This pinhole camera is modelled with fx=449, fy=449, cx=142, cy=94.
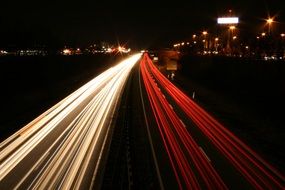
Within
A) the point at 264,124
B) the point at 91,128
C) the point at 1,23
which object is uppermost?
the point at 1,23

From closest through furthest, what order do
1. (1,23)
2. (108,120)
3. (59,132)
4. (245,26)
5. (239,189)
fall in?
(239,189)
(59,132)
(108,120)
(1,23)
(245,26)

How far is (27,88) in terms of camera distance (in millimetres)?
49719

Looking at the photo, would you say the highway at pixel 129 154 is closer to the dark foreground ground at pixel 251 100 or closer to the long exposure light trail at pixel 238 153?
the long exposure light trail at pixel 238 153

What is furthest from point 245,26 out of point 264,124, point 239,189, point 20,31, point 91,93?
point 239,189

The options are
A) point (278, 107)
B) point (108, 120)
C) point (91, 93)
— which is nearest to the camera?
point (108, 120)

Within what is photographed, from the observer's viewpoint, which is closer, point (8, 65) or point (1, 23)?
point (8, 65)

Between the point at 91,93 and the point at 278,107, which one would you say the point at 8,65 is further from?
the point at 278,107

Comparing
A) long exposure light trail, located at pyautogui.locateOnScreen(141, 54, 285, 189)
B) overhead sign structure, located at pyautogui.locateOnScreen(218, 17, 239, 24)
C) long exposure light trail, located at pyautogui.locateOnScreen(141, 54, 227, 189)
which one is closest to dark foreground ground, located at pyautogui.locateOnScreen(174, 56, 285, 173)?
long exposure light trail, located at pyautogui.locateOnScreen(141, 54, 285, 189)

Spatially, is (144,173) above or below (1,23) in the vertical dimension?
below

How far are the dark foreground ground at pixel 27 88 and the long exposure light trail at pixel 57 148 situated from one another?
58.5 inches

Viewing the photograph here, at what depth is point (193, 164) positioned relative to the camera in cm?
1958

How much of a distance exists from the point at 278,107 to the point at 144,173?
810 inches

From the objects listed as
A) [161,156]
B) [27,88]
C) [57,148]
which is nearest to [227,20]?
[27,88]

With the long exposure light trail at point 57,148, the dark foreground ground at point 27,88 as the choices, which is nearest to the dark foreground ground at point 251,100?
the long exposure light trail at point 57,148
